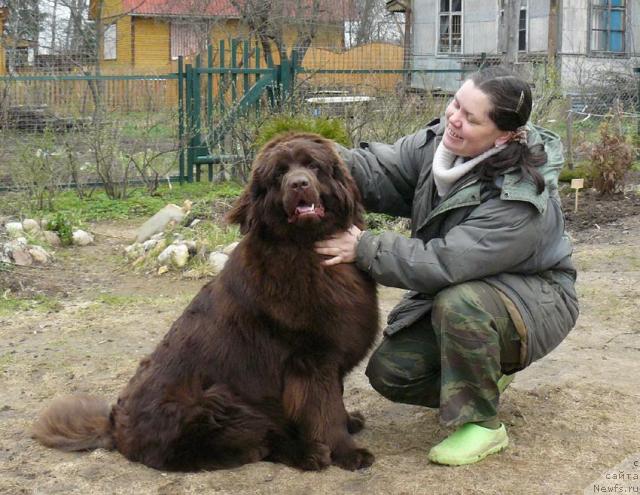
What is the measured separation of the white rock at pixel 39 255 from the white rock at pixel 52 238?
0.67 m

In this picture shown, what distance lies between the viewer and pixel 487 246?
350 cm

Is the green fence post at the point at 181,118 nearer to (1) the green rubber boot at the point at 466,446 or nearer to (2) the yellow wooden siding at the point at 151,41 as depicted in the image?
(1) the green rubber boot at the point at 466,446

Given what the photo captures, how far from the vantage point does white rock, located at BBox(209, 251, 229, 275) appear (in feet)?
24.9

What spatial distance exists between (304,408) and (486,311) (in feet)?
2.73

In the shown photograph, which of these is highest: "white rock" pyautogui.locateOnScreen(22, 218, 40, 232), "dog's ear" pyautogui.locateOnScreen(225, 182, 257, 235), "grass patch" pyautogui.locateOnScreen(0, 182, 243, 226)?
"dog's ear" pyautogui.locateOnScreen(225, 182, 257, 235)

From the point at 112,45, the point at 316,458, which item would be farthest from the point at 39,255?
the point at 112,45

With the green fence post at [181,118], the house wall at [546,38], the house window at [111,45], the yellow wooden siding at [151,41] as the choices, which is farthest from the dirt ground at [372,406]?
the yellow wooden siding at [151,41]

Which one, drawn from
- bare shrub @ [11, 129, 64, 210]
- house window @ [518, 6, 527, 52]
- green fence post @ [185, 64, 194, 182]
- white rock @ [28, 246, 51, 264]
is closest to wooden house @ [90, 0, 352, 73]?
house window @ [518, 6, 527, 52]

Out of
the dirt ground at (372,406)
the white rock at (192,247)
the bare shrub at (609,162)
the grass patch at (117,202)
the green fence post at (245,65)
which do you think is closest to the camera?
the dirt ground at (372,406)

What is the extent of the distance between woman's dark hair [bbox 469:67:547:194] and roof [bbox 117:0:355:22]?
61.2 ft

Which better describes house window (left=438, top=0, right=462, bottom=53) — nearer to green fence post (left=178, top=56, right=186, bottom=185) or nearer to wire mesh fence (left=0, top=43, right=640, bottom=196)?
wire mesh fence (left=0, top=43, right=640, bottom=196)

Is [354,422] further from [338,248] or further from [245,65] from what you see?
[245,65]

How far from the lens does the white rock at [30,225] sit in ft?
29.9

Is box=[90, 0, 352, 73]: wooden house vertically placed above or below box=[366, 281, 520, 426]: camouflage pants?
above
